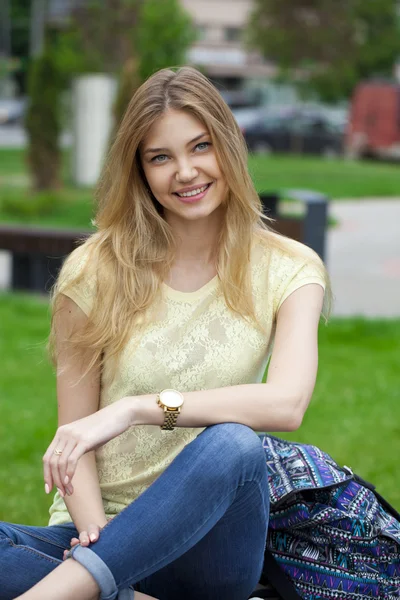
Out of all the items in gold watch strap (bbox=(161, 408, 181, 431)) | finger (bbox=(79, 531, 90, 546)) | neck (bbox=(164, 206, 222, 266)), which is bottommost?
finger (bbox=(79, 531, 90, 546))

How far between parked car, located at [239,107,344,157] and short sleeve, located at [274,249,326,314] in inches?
954

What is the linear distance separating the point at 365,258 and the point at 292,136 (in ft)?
54.0

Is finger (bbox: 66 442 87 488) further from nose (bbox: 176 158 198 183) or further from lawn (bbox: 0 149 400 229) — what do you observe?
lawn (bbox: 0 149 400 229)

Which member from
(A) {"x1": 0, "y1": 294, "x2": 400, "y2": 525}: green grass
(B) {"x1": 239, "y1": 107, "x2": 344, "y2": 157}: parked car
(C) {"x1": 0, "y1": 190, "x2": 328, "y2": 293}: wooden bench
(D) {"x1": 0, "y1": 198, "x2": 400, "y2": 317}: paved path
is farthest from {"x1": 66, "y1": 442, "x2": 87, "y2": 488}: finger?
(B) {"x1": 239, "y1": 107, "x2": 344, "y2": 157}: parked car

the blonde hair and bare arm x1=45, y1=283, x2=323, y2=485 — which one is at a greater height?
the blonde hair

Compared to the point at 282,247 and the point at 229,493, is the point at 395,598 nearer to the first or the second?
the point at 229,493

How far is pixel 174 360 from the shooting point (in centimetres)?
269

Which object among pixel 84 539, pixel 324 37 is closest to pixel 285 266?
pixel 84 539

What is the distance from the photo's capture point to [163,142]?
2.72 meters

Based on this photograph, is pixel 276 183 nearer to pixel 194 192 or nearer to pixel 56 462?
pixel 194 192

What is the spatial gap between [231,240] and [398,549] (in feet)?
2.91

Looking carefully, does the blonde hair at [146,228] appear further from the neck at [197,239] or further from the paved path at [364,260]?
the paved path at [364,260]

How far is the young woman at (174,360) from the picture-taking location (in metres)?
2.42

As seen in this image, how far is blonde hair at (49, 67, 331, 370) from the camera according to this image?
2.70m
